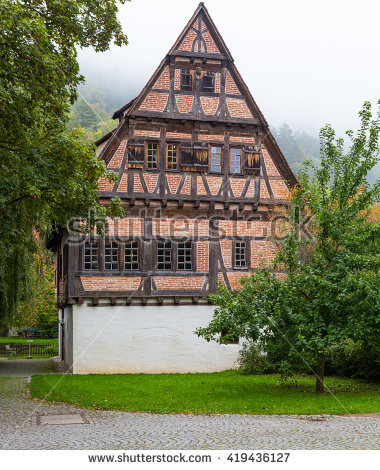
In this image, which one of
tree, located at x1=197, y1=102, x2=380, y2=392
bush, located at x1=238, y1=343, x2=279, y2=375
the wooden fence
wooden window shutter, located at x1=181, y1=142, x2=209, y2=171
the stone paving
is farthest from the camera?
the wooden fence

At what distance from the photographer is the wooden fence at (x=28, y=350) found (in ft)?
117

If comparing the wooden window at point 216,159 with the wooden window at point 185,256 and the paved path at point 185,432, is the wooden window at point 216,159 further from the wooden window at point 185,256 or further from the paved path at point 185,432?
the paved path at point 185,432

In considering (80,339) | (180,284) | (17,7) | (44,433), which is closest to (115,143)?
(180,284)

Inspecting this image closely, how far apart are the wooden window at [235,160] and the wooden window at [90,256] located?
6461mm

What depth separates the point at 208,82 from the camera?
23.6 m

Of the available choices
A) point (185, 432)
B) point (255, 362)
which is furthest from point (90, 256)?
point (185, 432)

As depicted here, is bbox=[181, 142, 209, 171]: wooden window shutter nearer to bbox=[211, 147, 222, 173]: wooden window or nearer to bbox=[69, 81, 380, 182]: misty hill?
bbox=[211, 147, 222, 173]: wooden window

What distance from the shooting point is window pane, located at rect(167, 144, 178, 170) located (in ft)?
76.0

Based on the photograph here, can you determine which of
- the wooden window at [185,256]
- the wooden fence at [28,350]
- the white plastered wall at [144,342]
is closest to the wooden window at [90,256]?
the white plastered wall at [144,342]

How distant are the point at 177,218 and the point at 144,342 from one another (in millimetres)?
5011

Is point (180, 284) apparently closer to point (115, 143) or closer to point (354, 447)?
point (115, 143)

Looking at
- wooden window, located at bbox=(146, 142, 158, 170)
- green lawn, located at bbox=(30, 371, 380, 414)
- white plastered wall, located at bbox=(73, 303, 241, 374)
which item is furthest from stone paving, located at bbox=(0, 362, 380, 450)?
wooden window, located at bbox=(146, 142, 158, 170)

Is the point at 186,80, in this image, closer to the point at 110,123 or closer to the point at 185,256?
the point at 185,256

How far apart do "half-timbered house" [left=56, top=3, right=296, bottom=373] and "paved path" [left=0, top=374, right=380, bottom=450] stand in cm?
863
